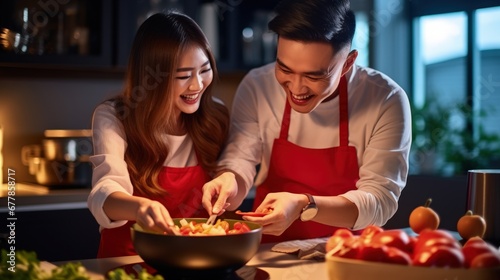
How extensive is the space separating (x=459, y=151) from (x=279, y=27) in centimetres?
259

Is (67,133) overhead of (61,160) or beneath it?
overhead

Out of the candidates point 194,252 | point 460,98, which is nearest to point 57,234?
point 194,252

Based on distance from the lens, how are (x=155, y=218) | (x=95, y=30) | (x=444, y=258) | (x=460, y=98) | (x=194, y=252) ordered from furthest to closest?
(x=460, y=98) → (x=95, y=30) → (x=155, y=218) → (x=194, y=252) → (x=444, y=258)

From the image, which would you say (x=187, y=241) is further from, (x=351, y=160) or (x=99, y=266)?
(x=351, y=160)

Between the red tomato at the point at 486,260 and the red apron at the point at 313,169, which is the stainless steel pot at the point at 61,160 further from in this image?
the red tomato at the point at 486,260

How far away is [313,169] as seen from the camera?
6.98 ft

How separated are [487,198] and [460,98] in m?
2.57

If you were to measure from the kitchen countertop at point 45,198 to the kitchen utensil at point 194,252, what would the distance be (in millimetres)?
1859

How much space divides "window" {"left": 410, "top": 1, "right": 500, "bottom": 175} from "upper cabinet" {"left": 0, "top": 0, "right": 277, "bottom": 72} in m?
1.18

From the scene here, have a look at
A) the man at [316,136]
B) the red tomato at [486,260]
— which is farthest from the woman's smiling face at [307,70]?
the red tomato at [486,260]

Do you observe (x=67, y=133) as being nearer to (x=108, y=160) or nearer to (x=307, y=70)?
(x=108, y=160)

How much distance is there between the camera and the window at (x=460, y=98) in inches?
161

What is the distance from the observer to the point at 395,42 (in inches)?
184

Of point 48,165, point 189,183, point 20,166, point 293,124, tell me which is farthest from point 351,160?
point 20,166
